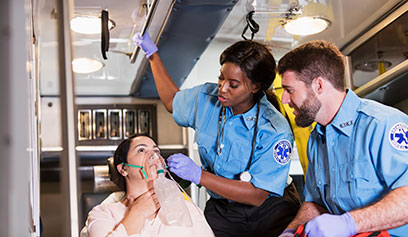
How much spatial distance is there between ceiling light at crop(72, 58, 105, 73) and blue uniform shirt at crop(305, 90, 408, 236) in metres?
2.98

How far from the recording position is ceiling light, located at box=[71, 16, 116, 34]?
3414 mm

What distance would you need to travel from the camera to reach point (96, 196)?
3326 millimetres

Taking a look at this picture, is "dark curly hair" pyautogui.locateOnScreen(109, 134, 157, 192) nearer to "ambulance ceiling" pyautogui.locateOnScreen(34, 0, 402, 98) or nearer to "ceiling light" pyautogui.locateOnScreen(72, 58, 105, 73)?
"ambulance ceiling" pyautogui.locateOnScreen(34, 0, 402, 98)

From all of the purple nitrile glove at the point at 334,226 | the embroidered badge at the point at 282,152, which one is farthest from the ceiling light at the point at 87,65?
the purple nitrile glove at the point at 334,226

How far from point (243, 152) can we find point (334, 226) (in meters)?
0.69

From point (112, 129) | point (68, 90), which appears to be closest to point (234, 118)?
point (68, 90)

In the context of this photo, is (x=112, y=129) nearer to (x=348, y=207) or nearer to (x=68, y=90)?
(x=348, y=207)

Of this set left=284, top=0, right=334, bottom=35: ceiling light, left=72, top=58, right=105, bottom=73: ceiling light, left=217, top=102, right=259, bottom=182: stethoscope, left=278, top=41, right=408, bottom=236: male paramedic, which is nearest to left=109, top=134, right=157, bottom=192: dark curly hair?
left=217, top=102, right=259, bottom=182: stethoscope

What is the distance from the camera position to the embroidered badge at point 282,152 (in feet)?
7.13

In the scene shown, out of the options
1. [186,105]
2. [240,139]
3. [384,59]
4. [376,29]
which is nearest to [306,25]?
[376,29]

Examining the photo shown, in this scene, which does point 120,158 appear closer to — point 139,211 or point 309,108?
point 139,211

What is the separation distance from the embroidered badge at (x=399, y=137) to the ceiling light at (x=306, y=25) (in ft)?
7.38

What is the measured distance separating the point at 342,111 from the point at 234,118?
0.58 meters

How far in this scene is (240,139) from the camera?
2.24m
